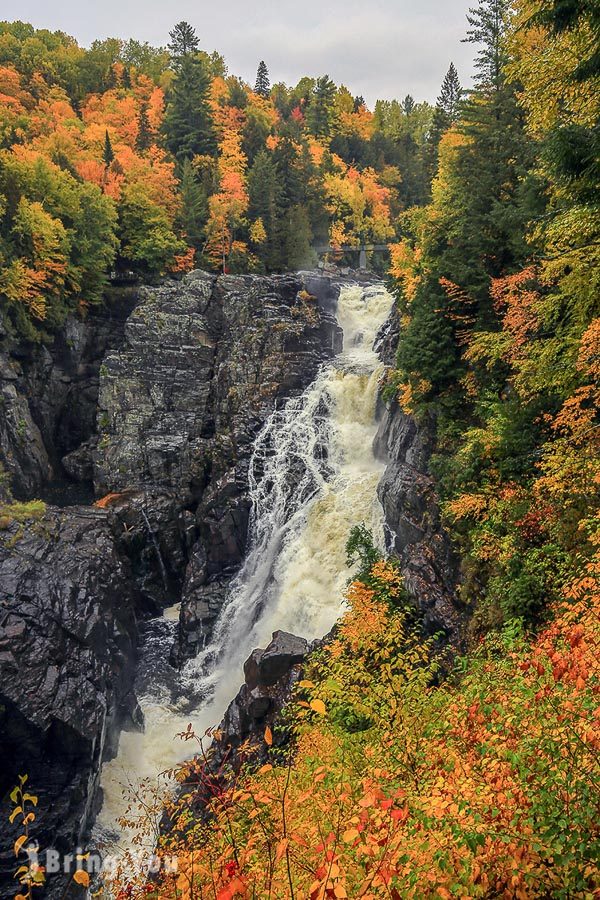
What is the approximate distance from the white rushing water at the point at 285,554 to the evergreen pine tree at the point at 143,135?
2984 centimetres

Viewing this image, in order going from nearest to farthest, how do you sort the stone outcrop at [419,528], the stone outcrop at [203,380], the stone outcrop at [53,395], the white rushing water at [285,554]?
the stone outcrop at [419,528] < the white rushing water at [285,554] < the stone outcrop at [53,395] < the stone outcrop at [203,380]

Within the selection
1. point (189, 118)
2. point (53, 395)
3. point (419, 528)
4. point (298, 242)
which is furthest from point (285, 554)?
point (189, 118)

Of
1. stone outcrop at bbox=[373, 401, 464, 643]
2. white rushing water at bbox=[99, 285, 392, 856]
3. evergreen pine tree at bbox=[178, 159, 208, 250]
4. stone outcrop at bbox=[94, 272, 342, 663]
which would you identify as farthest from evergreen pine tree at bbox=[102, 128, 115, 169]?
stone outcrop at bbox=[373, 401, 464, 643]

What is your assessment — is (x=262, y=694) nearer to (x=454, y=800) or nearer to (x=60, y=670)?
(x=60, y=670)

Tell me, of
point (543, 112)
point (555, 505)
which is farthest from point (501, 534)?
point (543, 112)

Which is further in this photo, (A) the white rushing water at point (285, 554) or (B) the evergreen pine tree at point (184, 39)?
(B) the evergreen pine tree at point (184, 39)

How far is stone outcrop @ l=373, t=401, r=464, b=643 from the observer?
14336 millimetres

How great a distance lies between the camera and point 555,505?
10.9m

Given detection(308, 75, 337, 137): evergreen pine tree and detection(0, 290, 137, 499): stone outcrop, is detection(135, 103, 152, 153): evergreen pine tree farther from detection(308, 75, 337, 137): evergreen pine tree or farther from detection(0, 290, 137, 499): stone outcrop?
detection(308, 75, 337, 137): evergreen pine tree

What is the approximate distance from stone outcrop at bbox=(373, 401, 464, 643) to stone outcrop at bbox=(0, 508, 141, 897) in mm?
11626

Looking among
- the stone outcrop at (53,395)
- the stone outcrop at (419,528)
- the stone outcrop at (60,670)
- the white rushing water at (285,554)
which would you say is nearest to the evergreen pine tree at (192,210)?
the stone outcrop at (53,395)

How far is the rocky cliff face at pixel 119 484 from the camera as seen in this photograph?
55.5 ft

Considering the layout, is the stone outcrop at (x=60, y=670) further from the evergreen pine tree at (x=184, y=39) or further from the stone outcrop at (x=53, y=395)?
the evergreen pine tree at (x=184, y=39)

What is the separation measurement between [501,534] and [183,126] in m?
45.5
